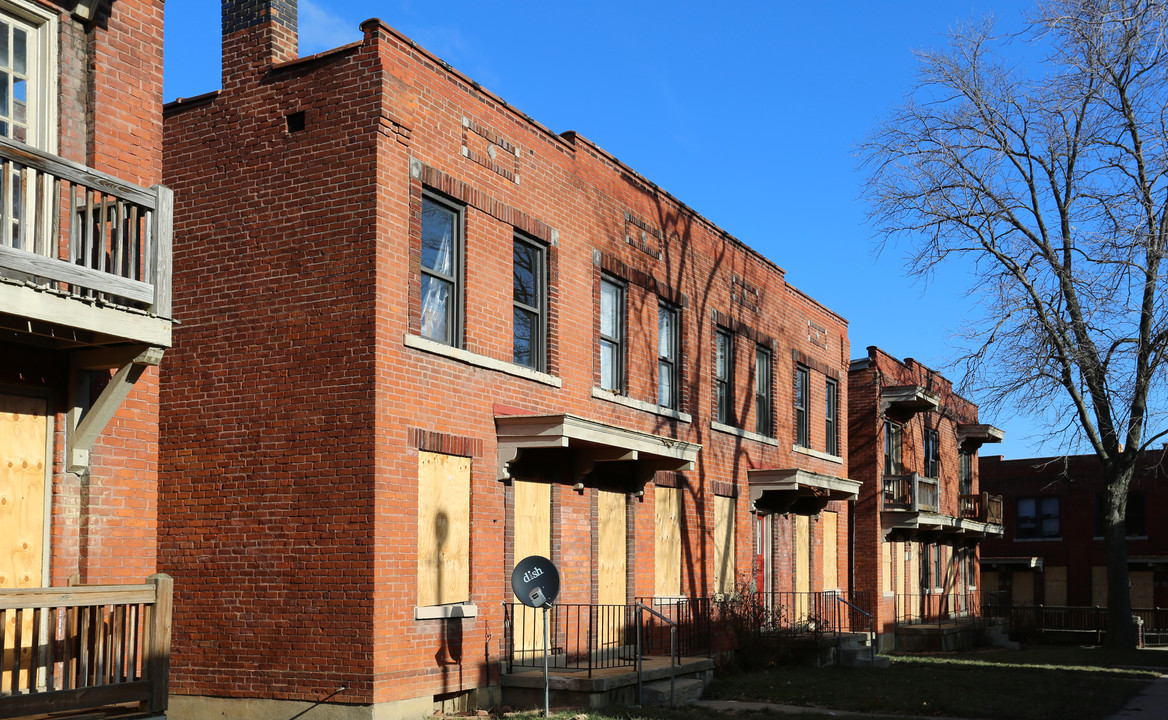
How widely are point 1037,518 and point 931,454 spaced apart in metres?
17.6

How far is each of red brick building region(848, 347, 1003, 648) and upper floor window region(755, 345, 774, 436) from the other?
7.39 metres

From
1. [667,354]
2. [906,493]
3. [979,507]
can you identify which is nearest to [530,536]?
[667,354]

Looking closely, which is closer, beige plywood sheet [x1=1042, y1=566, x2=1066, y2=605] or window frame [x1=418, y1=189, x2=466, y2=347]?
window frame [x1=418, y1=189, x2=466, y2=347]

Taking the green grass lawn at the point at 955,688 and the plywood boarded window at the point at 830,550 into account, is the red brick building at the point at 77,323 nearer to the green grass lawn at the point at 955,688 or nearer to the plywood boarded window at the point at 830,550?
the green grass lawn at the point at 955,688

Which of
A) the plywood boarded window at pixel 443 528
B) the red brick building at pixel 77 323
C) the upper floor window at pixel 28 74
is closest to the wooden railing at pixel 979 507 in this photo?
the plywood boarded window at pixel 443 528

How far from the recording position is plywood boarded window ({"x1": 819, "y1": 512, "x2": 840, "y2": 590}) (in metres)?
28.6

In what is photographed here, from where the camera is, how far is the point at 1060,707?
17.0m

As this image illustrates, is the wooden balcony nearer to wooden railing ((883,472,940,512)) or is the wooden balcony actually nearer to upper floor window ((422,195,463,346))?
upper floor window ((422,195,463,346))

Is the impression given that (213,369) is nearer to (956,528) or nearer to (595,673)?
(595,673)

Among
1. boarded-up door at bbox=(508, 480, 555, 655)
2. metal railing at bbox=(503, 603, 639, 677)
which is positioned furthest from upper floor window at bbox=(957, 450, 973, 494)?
boarded-up door at bbox=(508, 480, 555, 655)

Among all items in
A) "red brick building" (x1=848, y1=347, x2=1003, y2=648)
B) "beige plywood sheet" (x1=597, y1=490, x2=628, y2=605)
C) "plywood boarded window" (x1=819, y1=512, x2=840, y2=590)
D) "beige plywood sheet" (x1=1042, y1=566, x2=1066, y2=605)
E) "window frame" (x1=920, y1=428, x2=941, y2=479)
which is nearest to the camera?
"beige plywood sheet" (x1=597, y1=490, x2=628, y2=605)

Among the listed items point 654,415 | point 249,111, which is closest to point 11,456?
point 249,111

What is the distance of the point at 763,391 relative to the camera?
84.9 feet

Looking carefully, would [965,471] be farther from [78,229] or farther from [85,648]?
[85,648]
